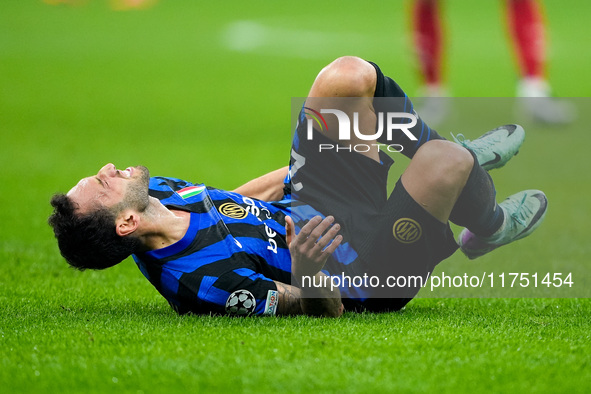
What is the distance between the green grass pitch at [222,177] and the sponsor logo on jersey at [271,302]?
56 mm

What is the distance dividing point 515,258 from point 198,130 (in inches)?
335

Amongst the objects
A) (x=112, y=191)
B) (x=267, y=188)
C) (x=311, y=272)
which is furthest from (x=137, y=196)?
(x=267, y=188)

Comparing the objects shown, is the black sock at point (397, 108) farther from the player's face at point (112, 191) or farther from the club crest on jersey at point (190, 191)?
the player's face at point (112, 191)

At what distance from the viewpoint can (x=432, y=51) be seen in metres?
13.8

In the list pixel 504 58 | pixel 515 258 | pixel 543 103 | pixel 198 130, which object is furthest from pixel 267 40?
pixel 515 258

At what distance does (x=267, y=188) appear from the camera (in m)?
4.68

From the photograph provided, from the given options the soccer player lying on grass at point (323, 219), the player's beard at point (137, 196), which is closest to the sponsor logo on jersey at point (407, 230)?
the soccer player lying on grass at point (323, 219)

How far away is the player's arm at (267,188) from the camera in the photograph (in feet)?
15.3

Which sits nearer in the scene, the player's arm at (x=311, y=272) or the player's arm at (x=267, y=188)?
the player's arm at (x=311, y=272)

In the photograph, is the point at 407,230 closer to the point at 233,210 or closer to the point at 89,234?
the point at 233,210

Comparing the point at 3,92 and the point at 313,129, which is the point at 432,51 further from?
the point at 313,129

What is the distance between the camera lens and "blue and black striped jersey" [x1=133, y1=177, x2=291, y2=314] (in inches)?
150

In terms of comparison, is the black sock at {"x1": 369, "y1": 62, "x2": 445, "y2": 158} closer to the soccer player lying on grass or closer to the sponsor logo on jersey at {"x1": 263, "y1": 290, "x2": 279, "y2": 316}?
the soccer player lying on grass

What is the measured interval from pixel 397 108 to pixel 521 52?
930 centimetres
